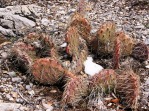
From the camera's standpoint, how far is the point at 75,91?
189 inches

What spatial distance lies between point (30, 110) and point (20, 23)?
282cm

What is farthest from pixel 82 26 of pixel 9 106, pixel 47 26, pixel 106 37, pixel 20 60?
pixel 9 106

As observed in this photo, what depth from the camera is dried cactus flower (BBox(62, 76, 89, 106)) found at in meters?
4.74

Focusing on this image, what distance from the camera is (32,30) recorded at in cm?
727

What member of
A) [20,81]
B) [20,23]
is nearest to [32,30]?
[20,23]

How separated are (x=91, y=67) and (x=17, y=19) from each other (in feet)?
7.52

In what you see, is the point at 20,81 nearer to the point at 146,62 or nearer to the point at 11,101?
the point at 11,101

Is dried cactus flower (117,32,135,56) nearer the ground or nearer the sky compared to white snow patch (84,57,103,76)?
nearer the sky

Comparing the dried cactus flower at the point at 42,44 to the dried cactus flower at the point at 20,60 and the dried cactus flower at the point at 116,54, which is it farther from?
the dried cactus flower at the point at 116,54

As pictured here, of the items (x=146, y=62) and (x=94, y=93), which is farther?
(x=146, y=62)

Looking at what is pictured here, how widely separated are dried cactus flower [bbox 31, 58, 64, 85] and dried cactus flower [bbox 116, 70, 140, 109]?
792 millimetres

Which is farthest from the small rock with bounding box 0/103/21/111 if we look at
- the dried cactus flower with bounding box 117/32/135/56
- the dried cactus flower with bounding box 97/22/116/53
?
the dried cactus flower with bounding box 117/32/135/56

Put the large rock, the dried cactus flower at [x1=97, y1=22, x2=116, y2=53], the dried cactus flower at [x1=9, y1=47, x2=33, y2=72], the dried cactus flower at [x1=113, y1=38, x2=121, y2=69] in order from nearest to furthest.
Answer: the dried cactus flower at [x1=113, y1=38, x2=121, y2=69], the dried cactus flower at [x1=9, y1=47, x2=33, y2=72], the dried cactus flower at [x1=97, y1=22, x2=116, y2=53], the large rock

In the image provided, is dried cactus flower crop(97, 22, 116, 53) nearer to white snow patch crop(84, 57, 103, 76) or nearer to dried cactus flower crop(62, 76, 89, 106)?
white snow patch crop(84, 57, 103, 76)
